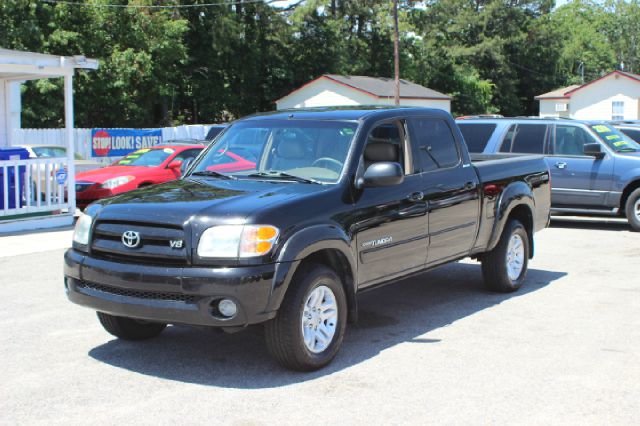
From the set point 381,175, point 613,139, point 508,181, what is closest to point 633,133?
point 613,139

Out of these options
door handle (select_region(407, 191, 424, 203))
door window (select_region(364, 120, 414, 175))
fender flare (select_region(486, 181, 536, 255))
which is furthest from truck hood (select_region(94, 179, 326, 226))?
fender flare (select_region(486, 181, 536, 255))

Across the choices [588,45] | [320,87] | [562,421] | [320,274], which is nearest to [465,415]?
[562,421]

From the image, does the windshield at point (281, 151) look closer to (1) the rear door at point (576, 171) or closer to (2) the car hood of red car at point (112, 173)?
(1) the rear door at point (576, 171)

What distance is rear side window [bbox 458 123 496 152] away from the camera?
13861 millimetres

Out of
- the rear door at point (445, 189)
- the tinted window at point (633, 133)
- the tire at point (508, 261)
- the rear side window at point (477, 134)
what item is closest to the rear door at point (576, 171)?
the rear side window at point (477, 134)

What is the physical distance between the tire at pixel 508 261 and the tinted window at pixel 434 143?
1227mm

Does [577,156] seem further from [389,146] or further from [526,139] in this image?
[389,146]

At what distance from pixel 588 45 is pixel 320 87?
6429 cm

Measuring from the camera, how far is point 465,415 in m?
4.84

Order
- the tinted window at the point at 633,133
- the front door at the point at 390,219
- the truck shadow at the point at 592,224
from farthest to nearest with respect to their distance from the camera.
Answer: the tinted window at the point at 633,133 < the truck shadow at the point at 592,224 < the front door at the point at 390,219

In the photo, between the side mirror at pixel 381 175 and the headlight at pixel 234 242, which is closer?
the headlight at pixel 234 242

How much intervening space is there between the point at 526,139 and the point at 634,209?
218 centimetres

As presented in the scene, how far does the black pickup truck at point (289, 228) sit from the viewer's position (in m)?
5.29

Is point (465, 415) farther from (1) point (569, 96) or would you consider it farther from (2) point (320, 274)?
(1) point (569, 96)
